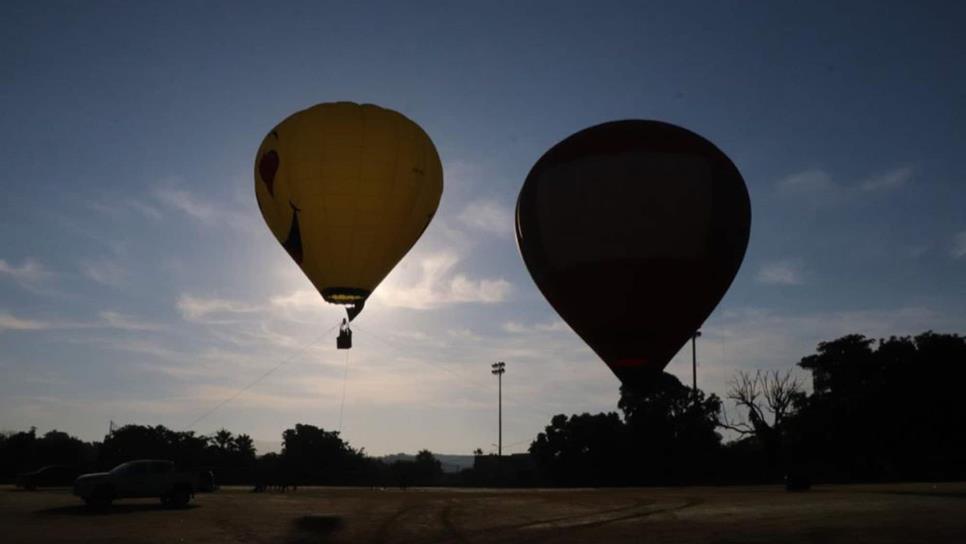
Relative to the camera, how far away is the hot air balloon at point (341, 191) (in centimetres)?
2652

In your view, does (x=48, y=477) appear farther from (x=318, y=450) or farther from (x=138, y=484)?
(x=318, y=450)

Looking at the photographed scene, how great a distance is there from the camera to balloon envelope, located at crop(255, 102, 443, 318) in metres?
26.5

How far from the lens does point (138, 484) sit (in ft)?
96.5

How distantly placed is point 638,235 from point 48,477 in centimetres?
4077

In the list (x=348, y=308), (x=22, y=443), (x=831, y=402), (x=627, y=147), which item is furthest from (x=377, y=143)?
(x=22, y=443)

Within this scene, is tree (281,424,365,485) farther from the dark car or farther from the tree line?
the dark car

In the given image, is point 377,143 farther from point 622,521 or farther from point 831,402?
point 831,402

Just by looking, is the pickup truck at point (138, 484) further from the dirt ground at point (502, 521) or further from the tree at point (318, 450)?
the tree at point (318, 450)

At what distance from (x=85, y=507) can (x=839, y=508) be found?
24657 millimetres

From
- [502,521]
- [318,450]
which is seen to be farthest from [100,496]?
[318,450]

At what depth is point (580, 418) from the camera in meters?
83.9

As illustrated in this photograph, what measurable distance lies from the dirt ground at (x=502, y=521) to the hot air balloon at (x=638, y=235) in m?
4.49

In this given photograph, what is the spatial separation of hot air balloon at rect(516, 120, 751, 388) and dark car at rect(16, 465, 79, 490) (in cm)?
3649

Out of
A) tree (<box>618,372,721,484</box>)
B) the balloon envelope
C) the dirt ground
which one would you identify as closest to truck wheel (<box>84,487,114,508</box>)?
the dirt ground
